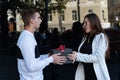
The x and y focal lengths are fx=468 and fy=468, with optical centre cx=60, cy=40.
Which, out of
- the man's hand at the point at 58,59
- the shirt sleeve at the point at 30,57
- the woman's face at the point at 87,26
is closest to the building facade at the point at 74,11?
the woman's face at the point at 87,26

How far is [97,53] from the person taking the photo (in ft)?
19.2

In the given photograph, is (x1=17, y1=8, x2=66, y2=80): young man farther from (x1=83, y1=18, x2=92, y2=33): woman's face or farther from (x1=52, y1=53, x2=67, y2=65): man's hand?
(x1=83, y1=18, x2=92, y2=33): woman's face

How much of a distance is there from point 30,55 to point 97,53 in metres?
1.09

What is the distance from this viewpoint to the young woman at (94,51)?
5.86 m

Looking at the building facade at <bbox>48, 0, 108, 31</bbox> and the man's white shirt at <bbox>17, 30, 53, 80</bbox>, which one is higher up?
the man's white shirt at <bbox>17, 30, 53, 80</bbox>

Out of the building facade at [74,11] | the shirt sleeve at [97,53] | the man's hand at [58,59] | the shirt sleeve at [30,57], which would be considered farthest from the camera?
the building facade at [74,11]

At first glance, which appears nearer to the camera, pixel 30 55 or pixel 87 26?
pixel 30 55

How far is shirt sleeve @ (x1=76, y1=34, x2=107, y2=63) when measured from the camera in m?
5.83

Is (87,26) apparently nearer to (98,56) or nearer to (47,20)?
(98,56)

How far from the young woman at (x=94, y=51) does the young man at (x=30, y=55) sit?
60 cm

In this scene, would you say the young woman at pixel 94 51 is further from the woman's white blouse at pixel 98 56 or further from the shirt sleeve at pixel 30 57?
the shirt sleeve at pixel 30 57

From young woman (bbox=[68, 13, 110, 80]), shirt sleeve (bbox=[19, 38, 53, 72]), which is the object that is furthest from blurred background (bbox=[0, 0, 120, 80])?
shirt sleeve (bbox=[19, 38, 53, 72])

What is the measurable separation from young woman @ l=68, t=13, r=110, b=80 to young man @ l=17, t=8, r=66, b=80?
602 mm

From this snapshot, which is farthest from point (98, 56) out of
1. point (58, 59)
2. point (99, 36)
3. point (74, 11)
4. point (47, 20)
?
point (74, 11)
